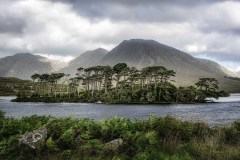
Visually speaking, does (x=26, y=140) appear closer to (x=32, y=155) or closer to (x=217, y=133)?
(x=32, y=155)

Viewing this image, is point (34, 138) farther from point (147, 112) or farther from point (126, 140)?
point (147, 112)

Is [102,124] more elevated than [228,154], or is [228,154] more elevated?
[102,124]

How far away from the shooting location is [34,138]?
62.0 feet

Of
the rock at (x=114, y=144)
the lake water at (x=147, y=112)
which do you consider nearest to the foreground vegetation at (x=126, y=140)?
the rock at (x=114, y=144)

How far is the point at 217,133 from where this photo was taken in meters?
21.8

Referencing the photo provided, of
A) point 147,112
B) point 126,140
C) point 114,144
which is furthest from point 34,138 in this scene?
point 147,112

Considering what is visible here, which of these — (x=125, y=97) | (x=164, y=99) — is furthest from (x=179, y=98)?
(x=125, y=97)

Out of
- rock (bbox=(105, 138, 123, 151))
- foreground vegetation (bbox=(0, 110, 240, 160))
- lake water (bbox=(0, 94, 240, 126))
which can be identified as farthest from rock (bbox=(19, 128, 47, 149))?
lake water (bbox=(0, 94, 240, 126))

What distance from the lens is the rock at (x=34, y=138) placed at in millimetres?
18453

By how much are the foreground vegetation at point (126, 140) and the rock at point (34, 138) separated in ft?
0.73

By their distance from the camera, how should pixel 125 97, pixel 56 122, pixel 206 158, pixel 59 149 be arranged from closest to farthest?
pixel 206 158, pixel 59 149, pixel 56 122, pixel 125 97

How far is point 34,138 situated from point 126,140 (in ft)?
15.2

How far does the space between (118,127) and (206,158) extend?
16.7 ft

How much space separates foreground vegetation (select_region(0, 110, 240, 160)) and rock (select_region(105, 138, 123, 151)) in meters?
0.15
